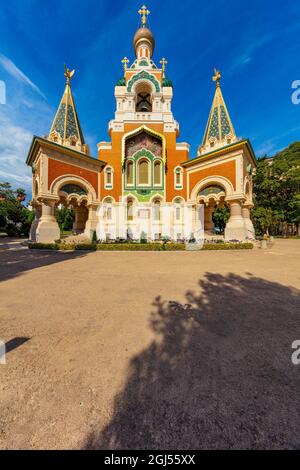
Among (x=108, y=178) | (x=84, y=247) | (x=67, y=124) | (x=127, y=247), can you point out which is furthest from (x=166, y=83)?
(x=84, y=247)

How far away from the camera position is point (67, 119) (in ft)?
68.3

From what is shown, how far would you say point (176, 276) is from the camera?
6.96m

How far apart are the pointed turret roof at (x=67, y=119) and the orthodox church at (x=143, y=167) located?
108 millimetres

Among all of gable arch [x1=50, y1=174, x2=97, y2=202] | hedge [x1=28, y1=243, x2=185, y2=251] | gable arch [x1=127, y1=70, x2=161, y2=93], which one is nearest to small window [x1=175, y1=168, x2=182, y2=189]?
hedge [x1=28, y1=243, x2=185, y2=251]

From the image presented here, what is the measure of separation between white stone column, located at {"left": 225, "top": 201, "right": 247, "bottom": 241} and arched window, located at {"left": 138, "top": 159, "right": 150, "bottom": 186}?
10257mm

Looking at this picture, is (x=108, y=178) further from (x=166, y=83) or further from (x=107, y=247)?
(x=166, y=83)

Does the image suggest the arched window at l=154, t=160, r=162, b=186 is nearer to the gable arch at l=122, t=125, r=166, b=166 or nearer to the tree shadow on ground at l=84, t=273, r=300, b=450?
the gable arch at l=122, t=125, r=166, b=166

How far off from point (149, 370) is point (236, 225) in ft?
59.6

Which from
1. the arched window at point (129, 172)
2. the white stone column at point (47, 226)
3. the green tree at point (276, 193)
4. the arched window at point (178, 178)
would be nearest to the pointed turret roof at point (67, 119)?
the arched window at point (129, 172)

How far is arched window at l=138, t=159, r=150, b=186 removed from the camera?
21.9 metres

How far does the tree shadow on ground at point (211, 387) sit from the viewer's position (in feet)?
5.37

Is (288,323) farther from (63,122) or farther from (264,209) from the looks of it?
(264,209)

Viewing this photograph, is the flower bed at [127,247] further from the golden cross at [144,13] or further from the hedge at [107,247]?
the golden cross at [144,13]
